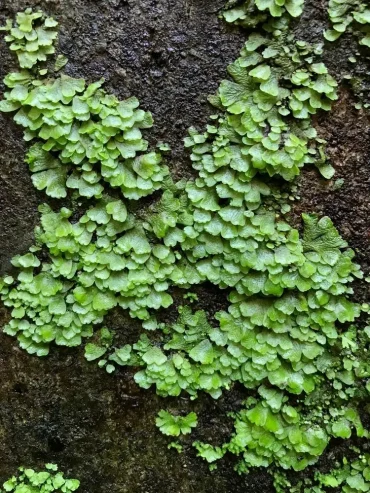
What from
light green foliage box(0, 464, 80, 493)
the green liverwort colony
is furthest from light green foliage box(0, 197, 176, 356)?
light green foliage box(0, 464, 80, 493)

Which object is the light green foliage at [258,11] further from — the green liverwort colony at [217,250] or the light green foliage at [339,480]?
the light green foliage at [339,480]

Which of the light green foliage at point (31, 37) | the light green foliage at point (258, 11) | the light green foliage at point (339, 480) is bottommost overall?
the light green foliage at point (339, 480)

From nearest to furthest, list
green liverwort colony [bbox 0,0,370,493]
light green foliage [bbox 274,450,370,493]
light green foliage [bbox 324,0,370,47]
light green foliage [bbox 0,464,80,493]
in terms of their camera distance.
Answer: light green foliage [bbox 324,0,370,47], green liverwort colony [bbox 0,0,370,493], light green foliage [bbox 274,450,370,493], light green foliage [bbox 0,464,80,493]

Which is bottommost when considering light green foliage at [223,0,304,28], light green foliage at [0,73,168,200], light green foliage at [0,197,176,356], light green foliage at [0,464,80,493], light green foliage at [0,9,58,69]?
light green foliage at [0,464,80,493]

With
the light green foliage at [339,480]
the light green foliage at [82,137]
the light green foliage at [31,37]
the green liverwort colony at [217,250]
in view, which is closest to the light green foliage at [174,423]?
the green liverwort colony at [217,250]

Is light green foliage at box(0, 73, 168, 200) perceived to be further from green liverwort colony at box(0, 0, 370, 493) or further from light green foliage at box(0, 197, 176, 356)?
light green foliage at box(0, 197, 176, 356)

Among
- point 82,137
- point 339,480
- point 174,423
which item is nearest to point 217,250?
point 82,137

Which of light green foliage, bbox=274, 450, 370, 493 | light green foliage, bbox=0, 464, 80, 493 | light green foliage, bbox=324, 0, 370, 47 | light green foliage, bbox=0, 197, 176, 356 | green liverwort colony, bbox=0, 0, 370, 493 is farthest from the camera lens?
light green foliage, bbox=0, 464, 80, 493

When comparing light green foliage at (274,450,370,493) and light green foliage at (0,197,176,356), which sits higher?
light green foliage at (0,197,176,356)
